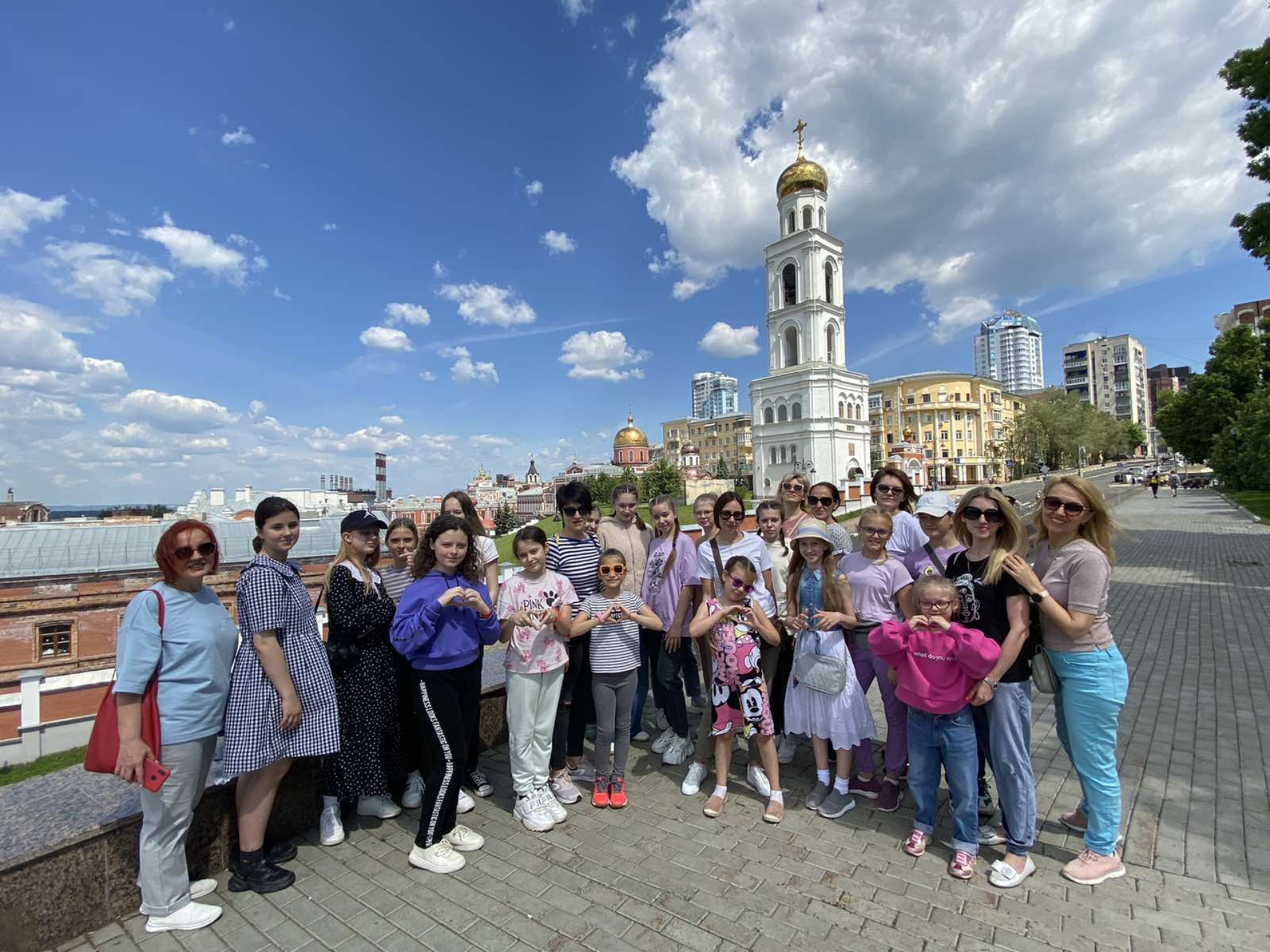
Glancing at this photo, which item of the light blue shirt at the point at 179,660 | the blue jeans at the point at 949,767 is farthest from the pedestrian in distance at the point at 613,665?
the light blue shirt at the point at 179,660

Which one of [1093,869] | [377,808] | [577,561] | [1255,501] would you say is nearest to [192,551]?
[377,808]

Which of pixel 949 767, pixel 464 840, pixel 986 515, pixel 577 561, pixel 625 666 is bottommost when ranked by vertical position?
pixel 464 840

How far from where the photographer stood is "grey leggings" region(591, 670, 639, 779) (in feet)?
11.9

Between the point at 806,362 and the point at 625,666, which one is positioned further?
the point at 806,362

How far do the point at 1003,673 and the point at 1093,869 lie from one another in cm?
100

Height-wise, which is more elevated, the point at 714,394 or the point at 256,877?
the point at 714,394

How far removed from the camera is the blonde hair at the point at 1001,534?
114 inches

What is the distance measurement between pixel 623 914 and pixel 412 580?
6.96ft

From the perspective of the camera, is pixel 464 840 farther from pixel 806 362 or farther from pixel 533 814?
pixel 806 362

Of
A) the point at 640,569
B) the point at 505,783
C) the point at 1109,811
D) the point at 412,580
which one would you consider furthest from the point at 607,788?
the point at 1109,811

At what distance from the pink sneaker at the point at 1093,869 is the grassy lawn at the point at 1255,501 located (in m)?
24.8

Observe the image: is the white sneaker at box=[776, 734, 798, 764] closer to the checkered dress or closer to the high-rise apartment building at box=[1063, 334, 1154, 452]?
the checkered dress

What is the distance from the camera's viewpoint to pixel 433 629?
2.97 m

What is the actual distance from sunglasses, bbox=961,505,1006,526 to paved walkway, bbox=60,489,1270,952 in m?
0.87
